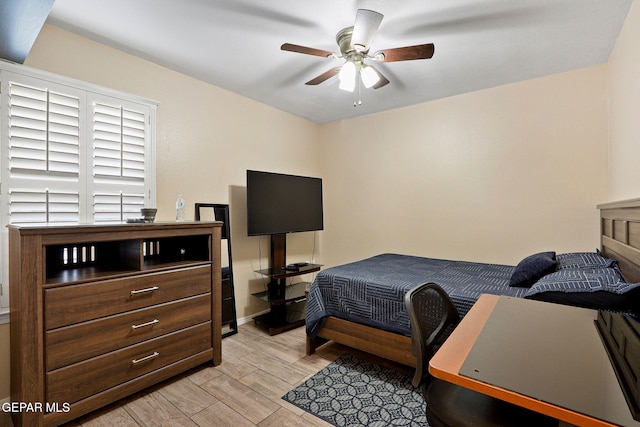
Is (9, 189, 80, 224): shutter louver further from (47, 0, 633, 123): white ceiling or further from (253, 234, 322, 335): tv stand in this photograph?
(253, 234, 322, 335): tv stand

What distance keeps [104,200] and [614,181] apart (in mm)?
4103

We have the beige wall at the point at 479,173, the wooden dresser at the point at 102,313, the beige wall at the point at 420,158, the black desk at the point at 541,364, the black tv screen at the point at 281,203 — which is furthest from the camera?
the black tv screen at the point at 281,203

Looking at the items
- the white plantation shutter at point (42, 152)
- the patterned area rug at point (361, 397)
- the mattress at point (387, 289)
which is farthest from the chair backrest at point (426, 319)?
the white plantation shutter at point (42, 152)

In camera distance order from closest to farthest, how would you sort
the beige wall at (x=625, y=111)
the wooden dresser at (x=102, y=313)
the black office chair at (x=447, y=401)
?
the black office chair at (x=447, y=401) → the wooden dresser at (x=102, y=313) → the beige wall at (x=625, y=111)

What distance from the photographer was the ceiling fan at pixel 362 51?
179 cm

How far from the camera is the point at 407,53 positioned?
2.03 meters

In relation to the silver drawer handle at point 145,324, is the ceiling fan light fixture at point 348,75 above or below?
above

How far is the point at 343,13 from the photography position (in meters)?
1.99

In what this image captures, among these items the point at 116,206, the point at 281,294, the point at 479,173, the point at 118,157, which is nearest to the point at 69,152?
the point at 118,157

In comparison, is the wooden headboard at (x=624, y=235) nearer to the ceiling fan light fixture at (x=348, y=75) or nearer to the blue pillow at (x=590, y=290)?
the blue pillow at (x=590, y=290)

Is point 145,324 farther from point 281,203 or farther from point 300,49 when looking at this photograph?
point 300,49

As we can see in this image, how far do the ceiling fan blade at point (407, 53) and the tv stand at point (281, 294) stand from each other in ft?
7.42

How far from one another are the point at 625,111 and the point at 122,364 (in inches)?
151

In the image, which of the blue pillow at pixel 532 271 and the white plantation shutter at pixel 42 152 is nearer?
the white plantation shutter at pixel 42 152
